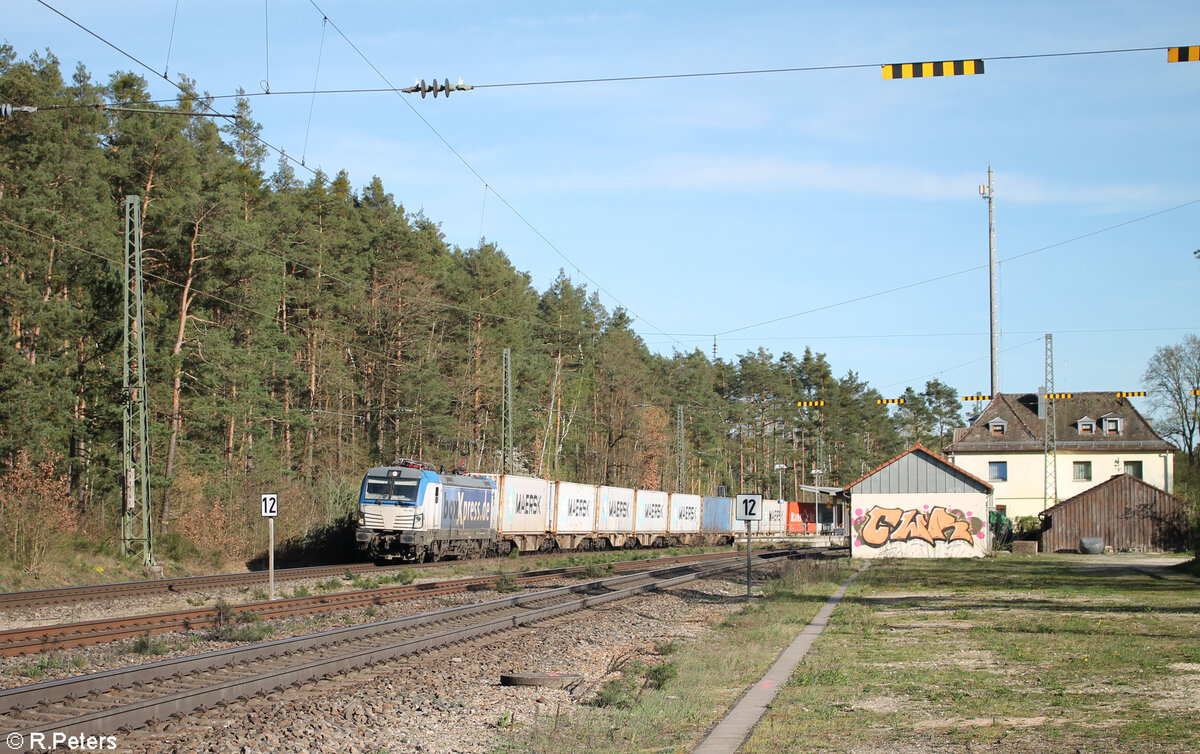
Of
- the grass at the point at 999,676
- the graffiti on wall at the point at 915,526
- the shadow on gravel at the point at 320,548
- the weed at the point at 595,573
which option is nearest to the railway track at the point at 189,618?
the weed at the point at 595,573

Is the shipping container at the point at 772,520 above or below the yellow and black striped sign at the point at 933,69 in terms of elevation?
below

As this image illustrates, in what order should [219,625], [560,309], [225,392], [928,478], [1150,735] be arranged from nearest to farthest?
[1150,735], [219,625], [928,478], [225,392], [560,309]

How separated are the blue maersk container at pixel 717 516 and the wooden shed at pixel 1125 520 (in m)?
20.8

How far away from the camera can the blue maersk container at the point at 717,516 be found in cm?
6238

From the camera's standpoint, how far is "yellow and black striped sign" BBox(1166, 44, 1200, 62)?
523 inches

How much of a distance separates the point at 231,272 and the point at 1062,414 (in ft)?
189

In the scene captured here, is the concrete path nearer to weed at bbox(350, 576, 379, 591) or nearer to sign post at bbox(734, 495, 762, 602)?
sign post at bbox(734, 495, 762, 602)

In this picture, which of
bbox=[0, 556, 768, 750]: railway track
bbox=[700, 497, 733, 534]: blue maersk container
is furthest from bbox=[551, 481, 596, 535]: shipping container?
bbox=[0, 556, 768, 750]: railway track

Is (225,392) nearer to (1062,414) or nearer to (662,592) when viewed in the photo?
(662,592)

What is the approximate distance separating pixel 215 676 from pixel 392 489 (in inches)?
811

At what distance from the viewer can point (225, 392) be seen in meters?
44.2

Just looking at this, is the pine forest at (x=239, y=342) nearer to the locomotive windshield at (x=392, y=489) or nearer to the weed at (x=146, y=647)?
the locomotive windshield at (x=392, y=489)

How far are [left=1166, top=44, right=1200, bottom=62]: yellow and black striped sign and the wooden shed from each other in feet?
124

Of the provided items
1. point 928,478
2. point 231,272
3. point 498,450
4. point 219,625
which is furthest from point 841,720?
point 498,450
